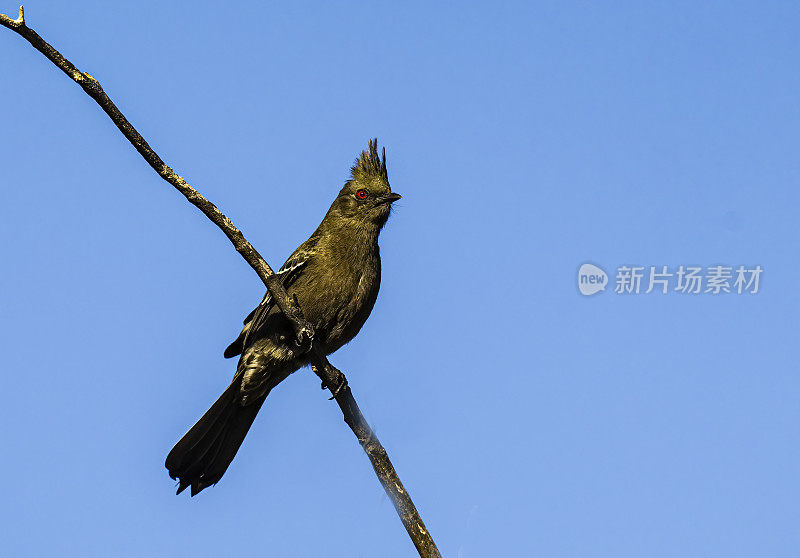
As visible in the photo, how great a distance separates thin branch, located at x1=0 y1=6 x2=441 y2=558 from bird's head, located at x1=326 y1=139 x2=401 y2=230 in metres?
2.33

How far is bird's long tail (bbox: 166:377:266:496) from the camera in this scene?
680 centimetres

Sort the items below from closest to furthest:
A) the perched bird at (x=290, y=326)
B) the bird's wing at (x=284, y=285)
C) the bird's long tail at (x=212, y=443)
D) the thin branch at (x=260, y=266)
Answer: the thin branch at (x=260, y=266) < the bird's long tail at (x=212, y=443) < the perched bird at (x=290, y=326) < the bird's wing at (x=284, y=285)

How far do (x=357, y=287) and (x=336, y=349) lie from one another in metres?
0.57

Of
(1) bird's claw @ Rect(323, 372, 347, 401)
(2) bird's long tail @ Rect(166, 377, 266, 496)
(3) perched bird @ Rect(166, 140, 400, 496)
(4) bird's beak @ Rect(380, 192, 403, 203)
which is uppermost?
(4) bird's beak @ Rect(380, 192, 403, 203)

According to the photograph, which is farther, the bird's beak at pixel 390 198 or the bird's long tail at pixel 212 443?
→ the bird's beak at pixel 390 198

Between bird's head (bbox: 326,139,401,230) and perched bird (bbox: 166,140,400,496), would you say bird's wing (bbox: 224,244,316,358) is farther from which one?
bird's head (bbox: 326,139,401,230)

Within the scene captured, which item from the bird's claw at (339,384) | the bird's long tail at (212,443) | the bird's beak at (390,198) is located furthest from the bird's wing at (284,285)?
the bird's claw at (339,384)

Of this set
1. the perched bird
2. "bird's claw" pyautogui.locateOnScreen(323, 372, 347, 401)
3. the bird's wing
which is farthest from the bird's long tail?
"bird's claw" pyautogui.locateOnScreen(323, 372, 347, 401)

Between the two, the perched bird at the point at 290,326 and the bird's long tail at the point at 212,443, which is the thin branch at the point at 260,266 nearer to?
the perched bird at the point at 290,326

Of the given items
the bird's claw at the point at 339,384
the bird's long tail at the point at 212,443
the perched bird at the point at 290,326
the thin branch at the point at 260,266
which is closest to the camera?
the thin branch at the point at 260,266

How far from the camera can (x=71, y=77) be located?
4215mm

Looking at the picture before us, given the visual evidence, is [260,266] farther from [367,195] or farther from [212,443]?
[367,195]

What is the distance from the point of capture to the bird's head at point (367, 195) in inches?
309

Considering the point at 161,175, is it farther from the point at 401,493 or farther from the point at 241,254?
the point at 401,493
